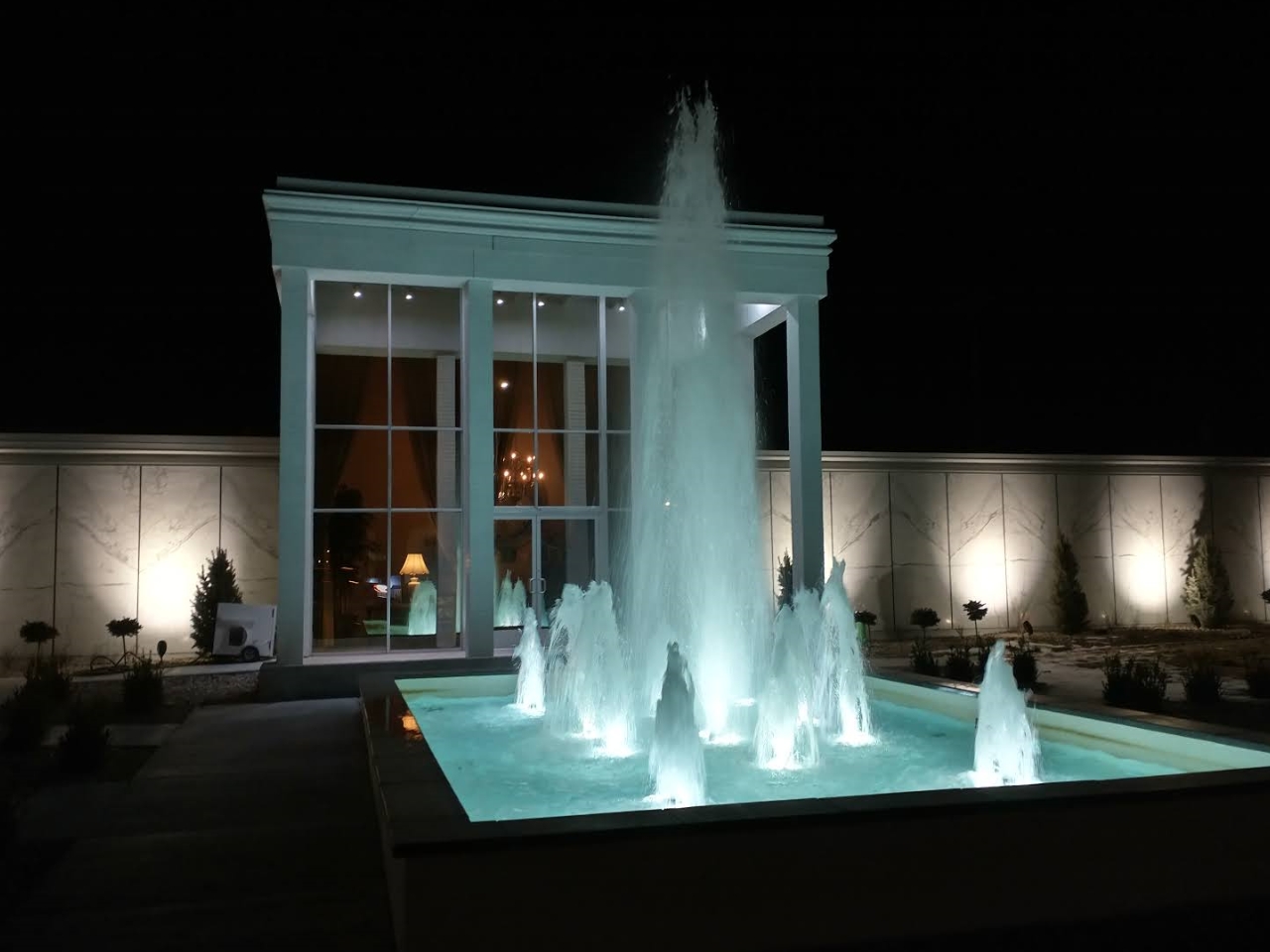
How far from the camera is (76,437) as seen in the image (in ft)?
61.9

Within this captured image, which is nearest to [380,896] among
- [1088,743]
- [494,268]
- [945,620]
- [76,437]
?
[1088,743]

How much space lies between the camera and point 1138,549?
79.3 feet

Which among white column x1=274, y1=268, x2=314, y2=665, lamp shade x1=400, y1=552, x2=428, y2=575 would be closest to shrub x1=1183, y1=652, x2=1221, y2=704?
lamp shade x1=400, y1=552, x2=428, y2=575

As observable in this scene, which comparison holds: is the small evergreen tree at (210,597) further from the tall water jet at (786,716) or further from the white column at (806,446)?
the tall water jet at (786,716)

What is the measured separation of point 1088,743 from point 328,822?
5937 millimetres

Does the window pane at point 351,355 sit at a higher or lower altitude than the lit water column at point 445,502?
higher

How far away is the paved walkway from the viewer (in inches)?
189

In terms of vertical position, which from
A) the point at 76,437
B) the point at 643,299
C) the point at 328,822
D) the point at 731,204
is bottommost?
the point at 328,822

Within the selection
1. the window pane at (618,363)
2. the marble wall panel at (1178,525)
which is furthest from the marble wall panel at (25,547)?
the marble wall panel at (1178,525)

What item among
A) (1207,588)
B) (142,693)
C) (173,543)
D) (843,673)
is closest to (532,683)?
(843,673)

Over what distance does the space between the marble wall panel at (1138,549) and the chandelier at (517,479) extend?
1517 centimetres

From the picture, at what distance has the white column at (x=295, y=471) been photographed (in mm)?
14492

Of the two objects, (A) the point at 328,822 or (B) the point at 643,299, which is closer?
(A) the point at 328,822

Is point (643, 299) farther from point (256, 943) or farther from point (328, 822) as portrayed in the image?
point (256, 943)
